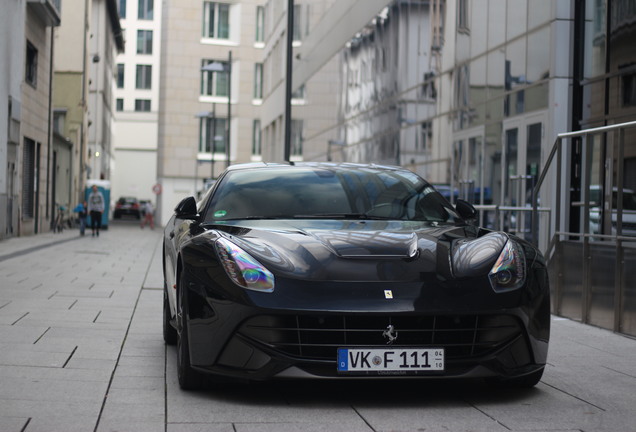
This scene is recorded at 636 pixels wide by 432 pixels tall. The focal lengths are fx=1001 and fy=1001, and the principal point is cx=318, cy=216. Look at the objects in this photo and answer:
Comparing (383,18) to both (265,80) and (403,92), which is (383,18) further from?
(265,80)

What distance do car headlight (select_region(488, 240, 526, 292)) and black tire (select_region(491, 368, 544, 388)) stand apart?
0.53 m

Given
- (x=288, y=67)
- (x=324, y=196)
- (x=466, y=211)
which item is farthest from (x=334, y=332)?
(x=288, y=67)

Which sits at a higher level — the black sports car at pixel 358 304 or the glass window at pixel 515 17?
the glass window at pixel 515 17

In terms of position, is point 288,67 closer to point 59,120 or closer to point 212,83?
point 59,120

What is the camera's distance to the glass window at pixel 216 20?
69688 millimetres

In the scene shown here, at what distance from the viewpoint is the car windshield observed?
6.34 metres

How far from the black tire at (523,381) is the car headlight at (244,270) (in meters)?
1.40

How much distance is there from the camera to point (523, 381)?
223 inches

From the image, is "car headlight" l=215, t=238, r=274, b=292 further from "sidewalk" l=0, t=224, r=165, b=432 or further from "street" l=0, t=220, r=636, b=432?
"sidewalk" l=0, t=224, r=165, b=432

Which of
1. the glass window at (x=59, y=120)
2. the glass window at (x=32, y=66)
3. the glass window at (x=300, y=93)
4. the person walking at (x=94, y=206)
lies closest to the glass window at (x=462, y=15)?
the person walking at (x=94, y=206)

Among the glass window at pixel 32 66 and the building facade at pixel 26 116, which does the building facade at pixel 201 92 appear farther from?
the glass window at pixel 32 66

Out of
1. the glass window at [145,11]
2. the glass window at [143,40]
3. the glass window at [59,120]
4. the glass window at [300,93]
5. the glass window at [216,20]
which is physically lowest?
the glass window at [59,120]

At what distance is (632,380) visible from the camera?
6328mm

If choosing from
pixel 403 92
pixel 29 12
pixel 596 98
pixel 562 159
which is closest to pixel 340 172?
pixel 562 159
